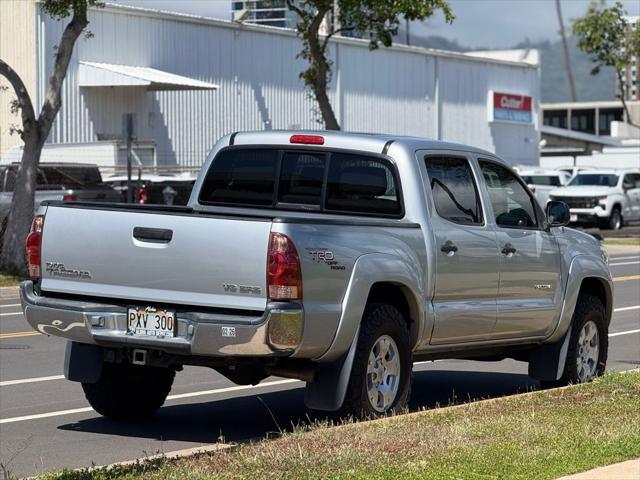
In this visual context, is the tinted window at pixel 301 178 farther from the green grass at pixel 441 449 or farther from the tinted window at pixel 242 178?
the green grass at pixel 441 449

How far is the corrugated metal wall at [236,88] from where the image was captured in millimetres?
50188

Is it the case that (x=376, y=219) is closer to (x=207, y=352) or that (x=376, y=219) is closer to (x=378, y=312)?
(x=378, y=312)

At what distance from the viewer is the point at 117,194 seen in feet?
108

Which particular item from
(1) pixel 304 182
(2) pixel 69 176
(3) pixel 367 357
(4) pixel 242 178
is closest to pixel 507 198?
(1) pixel 304 182

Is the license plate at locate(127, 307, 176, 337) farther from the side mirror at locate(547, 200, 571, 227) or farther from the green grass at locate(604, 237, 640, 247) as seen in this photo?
the green grass at locate(604, 237, 640, 247)

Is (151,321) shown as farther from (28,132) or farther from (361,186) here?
(28,132)

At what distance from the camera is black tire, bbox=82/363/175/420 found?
10.5 metres

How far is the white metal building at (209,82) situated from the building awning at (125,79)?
0.14ft

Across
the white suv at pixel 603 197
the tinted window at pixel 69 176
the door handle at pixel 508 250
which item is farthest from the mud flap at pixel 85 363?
the white suv at pixel 603 197

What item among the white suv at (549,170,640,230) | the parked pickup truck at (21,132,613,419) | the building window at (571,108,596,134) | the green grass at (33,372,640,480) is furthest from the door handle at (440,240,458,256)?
the building window at (571,108,596,134)

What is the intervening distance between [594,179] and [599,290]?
38059 mm

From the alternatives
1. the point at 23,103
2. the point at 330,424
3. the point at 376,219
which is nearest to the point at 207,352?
the point at 330,424

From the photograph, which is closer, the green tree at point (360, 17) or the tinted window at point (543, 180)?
the green tree at point (360, 17)

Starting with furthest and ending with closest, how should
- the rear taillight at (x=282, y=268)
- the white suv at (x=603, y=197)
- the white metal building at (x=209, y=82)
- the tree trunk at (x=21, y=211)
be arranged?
the white metal building at (x=209, y=82) → the white suv at (x=603, y=197) → the tree trunk at (x=21, y=211) → the rear taillight at (x=282, y=268)
